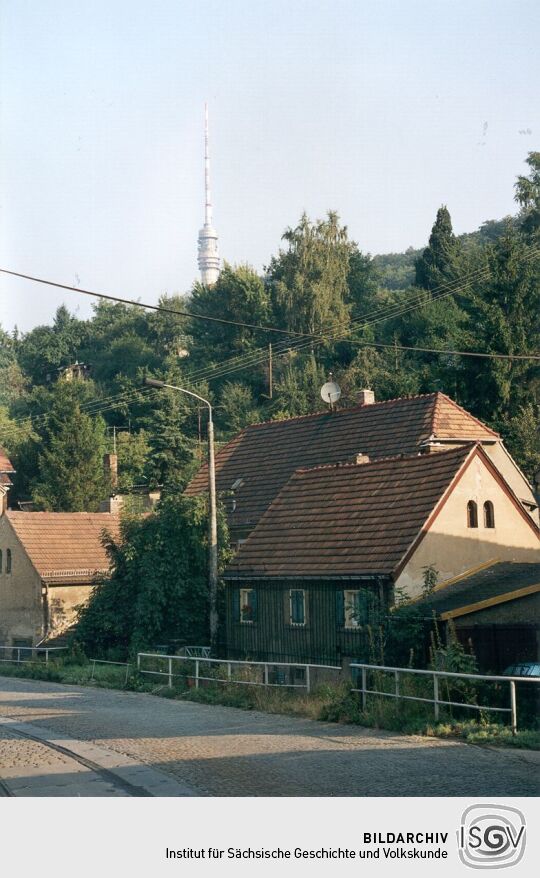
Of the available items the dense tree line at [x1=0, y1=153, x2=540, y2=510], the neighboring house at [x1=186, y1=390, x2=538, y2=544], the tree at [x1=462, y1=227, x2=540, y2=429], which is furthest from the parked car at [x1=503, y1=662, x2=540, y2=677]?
the dense tree line at [x1=0, y1=153, x2=540, y2=510]

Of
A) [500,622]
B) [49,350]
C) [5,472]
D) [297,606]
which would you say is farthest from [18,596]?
[49,350]

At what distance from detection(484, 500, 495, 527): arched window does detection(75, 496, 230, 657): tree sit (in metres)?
8.92

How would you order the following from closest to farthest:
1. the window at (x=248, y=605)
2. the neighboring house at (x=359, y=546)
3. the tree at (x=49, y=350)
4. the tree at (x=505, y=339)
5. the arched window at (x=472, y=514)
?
the neighboring house at (x=359, y=546) < the arched window at (x=472, y=514) < the window at (x=248, y=605) < the tree at (x=505, y=339) < the tree at (x=49, y=350)

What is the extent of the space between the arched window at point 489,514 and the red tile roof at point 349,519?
1660mm

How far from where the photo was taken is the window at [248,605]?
32531mm

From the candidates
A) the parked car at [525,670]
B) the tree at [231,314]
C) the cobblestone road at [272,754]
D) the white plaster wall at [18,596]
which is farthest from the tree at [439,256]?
the cobblestone road at [272,754]

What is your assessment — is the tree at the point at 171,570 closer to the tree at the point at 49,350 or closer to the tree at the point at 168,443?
the tree at the point at 168,443

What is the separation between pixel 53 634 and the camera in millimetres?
44375

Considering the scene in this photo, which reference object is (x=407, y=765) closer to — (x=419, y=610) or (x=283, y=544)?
(x=419, y=610)

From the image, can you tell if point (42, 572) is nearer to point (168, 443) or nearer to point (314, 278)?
point (168, 443)

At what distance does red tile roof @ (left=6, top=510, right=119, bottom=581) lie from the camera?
150 ft

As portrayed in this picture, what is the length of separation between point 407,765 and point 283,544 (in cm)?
1813
